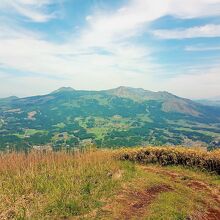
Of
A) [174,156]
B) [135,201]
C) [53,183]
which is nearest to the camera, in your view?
[53,183]

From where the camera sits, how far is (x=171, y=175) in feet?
72.1

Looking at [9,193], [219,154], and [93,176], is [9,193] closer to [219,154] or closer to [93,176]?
[93,176]

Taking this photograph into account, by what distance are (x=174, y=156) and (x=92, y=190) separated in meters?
11.5

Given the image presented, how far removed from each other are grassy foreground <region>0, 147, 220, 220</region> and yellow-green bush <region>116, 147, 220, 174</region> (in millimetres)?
1704

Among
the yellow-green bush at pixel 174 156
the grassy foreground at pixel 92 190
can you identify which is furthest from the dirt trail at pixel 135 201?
the yellow-green bush at pixel 174 156

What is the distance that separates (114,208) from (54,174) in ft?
13.1

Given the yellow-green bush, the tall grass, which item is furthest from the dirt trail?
the yellow-green bush

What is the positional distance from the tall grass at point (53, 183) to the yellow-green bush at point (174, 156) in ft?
18.7

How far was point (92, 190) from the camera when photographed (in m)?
14.7

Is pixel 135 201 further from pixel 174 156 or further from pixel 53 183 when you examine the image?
pixel 174 156

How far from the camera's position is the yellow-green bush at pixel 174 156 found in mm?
22955

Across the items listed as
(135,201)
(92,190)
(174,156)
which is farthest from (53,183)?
(174,156)

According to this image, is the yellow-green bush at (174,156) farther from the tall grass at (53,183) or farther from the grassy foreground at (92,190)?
the tall grass at (53,183)

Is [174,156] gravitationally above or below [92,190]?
below
